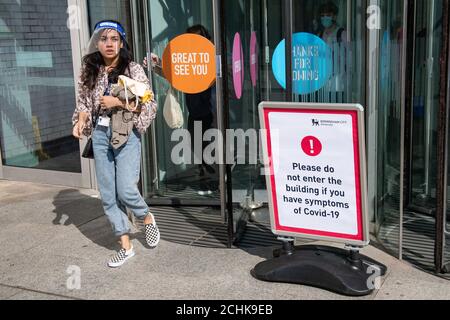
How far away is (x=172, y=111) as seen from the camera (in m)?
5.36

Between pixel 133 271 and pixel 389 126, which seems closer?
pixel 133 271

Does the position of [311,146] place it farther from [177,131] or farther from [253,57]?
[177,131]

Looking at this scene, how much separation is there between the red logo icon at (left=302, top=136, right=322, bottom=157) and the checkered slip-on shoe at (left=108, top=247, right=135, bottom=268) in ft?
4.94

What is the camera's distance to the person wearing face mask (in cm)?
450

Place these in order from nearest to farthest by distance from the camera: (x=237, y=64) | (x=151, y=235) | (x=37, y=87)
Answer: (x=151, y=235)
(x=237, y=64)
(x=37, y=87)

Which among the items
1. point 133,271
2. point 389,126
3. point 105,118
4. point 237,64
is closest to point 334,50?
point 389,126

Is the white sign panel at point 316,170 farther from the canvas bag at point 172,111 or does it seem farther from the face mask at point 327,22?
the canvas bag at point 172,111

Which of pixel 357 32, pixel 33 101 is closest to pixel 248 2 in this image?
pixel 357 32

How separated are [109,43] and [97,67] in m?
0.20

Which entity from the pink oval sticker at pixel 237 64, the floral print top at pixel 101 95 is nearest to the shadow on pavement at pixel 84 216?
the floral print top at pixel 101 95

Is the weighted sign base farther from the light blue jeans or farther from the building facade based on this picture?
the light blue jeans

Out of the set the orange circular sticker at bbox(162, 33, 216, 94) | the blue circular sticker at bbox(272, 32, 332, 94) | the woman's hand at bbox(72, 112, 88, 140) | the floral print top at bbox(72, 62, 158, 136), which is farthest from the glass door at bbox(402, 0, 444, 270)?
the woman's hand at bbox(72, 112, 88, 140)

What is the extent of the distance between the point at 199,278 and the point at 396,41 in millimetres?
2176

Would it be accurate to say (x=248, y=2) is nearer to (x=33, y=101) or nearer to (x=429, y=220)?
(x=429, y=220)
